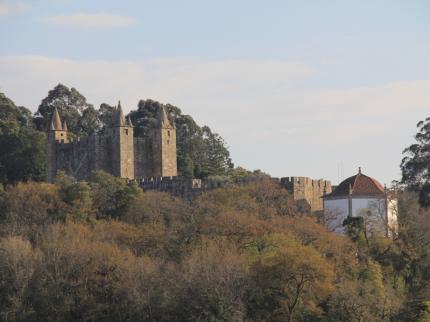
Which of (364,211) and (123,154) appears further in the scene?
(123,154)

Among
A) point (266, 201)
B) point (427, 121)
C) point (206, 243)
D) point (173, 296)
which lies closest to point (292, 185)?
point (266, 201)

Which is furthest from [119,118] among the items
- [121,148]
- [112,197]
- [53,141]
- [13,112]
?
[13,112]

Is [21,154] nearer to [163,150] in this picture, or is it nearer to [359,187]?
[163,150]

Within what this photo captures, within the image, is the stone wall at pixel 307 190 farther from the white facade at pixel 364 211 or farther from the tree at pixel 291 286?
the tree at pixel 291 286

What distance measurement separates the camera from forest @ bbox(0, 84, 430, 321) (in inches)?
2076

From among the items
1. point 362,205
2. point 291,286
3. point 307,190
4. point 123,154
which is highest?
point 123,154

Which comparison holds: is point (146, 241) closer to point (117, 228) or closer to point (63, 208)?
point (117, 228)

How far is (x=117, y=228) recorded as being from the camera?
202ft

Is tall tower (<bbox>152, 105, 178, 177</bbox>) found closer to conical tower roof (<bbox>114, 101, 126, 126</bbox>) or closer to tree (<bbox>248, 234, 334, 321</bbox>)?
conical tower roof (<bbox>114, 101, 126, 126</bbox>)

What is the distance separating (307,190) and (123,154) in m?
13.6

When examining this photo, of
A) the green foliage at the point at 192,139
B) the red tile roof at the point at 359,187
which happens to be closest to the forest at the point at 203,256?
the red tile roof at the point at 359,187

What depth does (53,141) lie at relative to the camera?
271ft

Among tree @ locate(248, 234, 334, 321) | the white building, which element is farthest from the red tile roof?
tree @ locate(248, 234, 334, 321)

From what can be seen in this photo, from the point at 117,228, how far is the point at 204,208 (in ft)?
15.0
